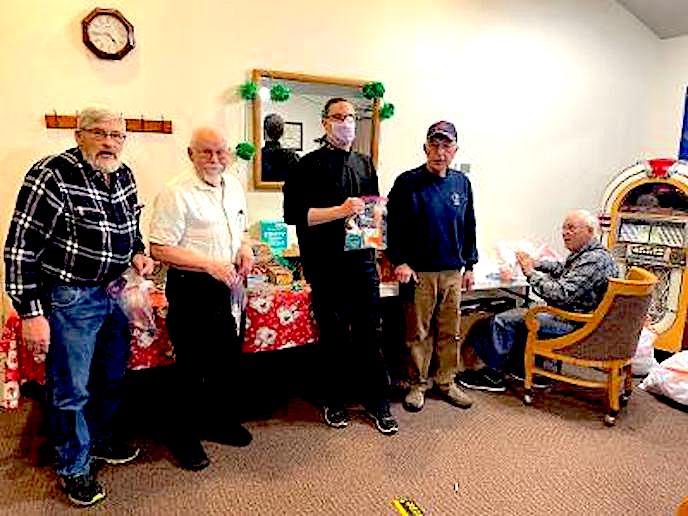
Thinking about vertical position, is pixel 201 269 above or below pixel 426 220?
below

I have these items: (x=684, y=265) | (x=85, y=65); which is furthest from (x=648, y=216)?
(x=85, y=65)

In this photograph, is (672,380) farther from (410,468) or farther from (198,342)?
(198,342)

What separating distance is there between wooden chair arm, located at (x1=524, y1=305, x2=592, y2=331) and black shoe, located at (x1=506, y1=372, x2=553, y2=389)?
49 cm

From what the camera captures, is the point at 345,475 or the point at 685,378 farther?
the point at 685,378

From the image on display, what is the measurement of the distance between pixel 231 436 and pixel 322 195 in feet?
3.95

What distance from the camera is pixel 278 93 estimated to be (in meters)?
3.11

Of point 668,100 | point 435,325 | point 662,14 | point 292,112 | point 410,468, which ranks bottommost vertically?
point 410,468

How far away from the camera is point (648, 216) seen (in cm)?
371

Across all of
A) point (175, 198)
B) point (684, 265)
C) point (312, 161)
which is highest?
point (312, 161)

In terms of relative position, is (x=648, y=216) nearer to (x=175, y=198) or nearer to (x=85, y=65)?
(x=175, y=198)

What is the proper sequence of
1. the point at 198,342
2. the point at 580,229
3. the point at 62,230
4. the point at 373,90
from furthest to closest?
the point at 373,90 < the point at 580,229 < the point at 198,342 < the point at 62,230

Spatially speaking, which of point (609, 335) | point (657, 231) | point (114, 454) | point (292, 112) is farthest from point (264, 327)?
point (657, 231)

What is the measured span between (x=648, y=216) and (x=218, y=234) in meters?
2.98

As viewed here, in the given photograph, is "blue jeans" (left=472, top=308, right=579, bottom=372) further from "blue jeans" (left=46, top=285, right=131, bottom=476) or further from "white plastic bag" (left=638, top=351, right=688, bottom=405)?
"blue jeans" (left=46, top=285, right=131, bottom=476)
